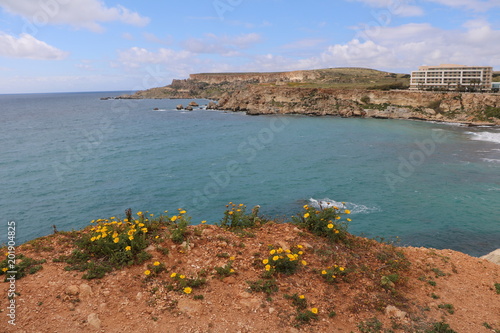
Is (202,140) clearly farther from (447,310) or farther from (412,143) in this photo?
(447,310)

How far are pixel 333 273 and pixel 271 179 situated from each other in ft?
69.5

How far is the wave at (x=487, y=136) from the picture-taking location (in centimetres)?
4812

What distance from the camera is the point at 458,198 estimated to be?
79.2 ft

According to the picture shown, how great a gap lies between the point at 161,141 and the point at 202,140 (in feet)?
21.4

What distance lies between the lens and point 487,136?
50844mm

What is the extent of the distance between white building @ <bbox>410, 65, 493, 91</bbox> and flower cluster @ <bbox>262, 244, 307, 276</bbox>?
10773 cm

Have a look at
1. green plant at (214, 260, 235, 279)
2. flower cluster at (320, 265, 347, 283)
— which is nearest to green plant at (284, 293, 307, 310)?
flower cluster at (320, 265, 347, 283)

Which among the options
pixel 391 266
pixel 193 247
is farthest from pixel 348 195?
pixel 193 247

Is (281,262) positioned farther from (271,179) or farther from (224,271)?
(271,179)

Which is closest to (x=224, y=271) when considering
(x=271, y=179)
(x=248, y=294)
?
(x=248, y=294)

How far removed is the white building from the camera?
332 ft

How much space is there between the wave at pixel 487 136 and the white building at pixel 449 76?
49.9 m

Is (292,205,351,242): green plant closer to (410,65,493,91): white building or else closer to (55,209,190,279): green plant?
(55,209,190,279): green plant

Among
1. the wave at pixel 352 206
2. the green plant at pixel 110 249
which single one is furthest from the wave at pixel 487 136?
the green plant at pixel 110 249
